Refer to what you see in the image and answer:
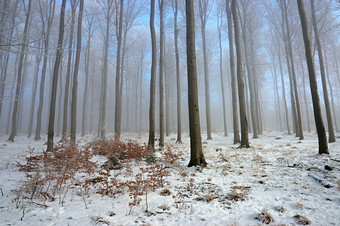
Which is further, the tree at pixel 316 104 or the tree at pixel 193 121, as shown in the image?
the tree at pixel 316 104

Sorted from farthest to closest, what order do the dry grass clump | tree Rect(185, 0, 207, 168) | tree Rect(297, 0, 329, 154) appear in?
1. tree Rect(297, 0, 329, 154)
2. tree Rect(185, 0, 207, 168)
3. the dry grass clump

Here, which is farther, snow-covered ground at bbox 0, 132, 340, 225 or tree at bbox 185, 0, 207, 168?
tree at bbox 185, 0, 207, 168

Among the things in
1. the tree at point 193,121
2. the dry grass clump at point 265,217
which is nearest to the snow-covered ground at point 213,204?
the dry grass clump at point 265,217

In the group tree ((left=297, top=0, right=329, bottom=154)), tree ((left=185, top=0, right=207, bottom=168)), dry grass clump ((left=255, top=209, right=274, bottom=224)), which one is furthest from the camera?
tree ((left=297, top=0, right=329, bottom=154))

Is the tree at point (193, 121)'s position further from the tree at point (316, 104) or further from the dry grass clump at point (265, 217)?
the tree at point (316, 104)

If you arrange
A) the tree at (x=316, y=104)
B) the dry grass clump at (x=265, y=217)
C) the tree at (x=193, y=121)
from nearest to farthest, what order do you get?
1. the dry grass clump at (x=265, y=217)
2. the tree at (x=193, y=121)
3. the tree at (x=316, y=104)

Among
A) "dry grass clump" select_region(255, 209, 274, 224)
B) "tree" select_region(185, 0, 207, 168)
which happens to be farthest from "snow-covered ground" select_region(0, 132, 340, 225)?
"tree" select_region(185, 0, 207, 168)

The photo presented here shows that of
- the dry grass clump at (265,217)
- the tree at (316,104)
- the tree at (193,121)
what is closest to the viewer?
the dry grass clump at (265,217)

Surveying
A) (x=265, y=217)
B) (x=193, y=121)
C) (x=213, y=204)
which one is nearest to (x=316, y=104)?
(x=193, y=121)

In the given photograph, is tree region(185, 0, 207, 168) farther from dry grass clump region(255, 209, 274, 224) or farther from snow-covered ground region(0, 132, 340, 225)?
dry grass clump region(255, 209, 274, 224)

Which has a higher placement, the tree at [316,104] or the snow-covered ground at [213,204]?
the tree at [316,104]

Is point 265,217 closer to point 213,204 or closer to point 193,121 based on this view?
point 213,204

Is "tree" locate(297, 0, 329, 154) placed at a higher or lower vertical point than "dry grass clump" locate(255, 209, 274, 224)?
higher

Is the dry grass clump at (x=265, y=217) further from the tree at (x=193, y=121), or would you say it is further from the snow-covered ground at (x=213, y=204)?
the tree at (x=193, y=121)
